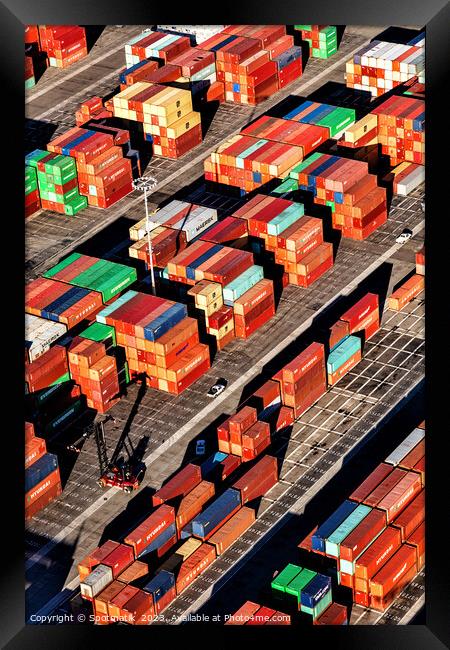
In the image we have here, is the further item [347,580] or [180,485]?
[180,485]

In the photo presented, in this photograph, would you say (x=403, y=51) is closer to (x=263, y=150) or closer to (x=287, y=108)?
(x=287, y=108)

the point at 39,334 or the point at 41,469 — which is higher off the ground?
the point at 39,334

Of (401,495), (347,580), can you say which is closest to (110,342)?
(401,495)

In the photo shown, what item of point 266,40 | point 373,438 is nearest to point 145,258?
point 373,438

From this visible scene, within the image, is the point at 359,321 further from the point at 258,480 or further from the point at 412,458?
the point at 258,480

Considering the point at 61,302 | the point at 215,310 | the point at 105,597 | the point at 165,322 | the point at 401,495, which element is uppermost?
the point at 165,322

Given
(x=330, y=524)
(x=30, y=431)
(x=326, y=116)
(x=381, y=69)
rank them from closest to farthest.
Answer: (x=330, y=524) < (x=30, y=431) < (x=326, y=116) < (x=381, y=69)

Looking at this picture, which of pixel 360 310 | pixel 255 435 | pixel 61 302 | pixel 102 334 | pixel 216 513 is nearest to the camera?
pixel 216 513


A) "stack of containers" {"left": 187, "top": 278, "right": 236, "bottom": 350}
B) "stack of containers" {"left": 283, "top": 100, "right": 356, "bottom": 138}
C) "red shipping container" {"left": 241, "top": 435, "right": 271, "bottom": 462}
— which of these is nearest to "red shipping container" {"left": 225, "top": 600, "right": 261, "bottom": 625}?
"red shipping container" {"left": 241, "top": 435, "right": 271, "bottom": 462}
